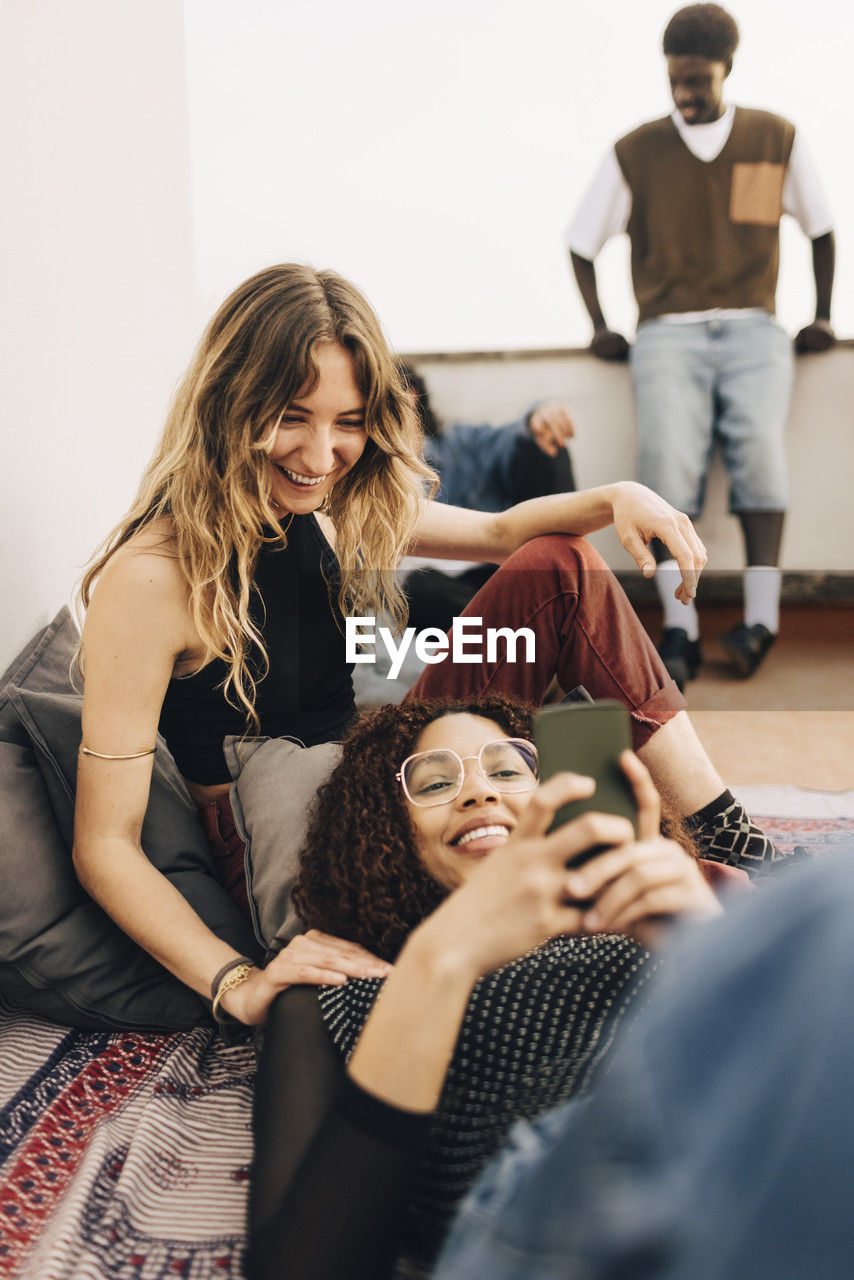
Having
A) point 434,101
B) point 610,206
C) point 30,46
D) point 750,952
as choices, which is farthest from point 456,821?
point 434,101

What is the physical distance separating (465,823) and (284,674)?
381mm

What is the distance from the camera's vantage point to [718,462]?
3152 millimetres

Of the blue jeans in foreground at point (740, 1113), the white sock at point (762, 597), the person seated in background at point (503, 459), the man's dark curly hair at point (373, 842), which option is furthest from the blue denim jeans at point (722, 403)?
the blue jeans in foreground at point (740, 1113)

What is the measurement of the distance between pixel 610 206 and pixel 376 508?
2199 millimetres

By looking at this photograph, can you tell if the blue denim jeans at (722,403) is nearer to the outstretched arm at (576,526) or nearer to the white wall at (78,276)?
the white wall at (78,276)

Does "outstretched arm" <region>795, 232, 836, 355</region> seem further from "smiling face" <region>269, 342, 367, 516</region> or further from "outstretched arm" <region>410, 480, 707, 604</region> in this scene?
"smiling face" <region>269, 342, 367, 516</region>

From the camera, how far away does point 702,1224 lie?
0.47 meters

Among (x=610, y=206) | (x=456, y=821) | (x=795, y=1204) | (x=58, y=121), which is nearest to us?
(x=795, y=1204)

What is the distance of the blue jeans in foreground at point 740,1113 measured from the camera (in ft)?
1.49

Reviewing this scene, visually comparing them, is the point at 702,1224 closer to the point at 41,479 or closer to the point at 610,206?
the point at 41,479

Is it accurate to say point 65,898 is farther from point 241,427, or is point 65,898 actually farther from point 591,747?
point 591,747

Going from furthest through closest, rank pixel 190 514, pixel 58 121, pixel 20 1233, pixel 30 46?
pixel 58 121
pixel 30 46
pixel 190 514
pixel 20 1233

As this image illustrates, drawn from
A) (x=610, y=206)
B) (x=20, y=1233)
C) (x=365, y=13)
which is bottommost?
(x=20, y=1233)

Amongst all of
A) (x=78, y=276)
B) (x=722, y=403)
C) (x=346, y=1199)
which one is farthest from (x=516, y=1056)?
(x=722, y=403)
